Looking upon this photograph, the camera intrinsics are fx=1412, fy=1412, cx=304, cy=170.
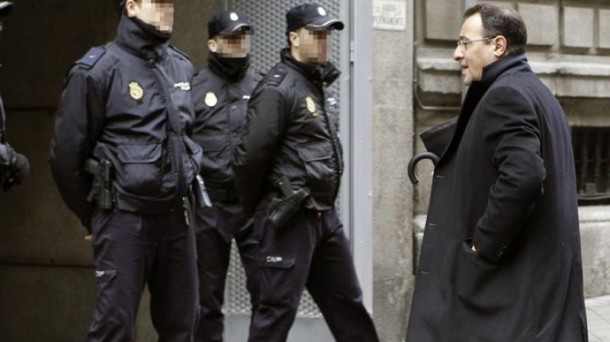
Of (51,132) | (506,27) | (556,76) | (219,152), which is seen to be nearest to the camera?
(506,27)

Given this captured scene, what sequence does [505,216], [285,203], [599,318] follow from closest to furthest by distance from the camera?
[505,216] < [285,203] < [599,318]

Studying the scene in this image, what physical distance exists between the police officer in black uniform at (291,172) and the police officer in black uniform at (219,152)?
1.83 ft

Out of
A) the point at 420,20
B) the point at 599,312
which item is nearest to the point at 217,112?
the point at 420,20

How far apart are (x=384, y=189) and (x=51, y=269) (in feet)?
7.34

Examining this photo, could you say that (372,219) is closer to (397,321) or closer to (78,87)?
(397,321)

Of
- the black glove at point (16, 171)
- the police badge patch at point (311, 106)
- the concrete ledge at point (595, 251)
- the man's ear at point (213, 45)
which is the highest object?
the man's ear at point (213, 45)

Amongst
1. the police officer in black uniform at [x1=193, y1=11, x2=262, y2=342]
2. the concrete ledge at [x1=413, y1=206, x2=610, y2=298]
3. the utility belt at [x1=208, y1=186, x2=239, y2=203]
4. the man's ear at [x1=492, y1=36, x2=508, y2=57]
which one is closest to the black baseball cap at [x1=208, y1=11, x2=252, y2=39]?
the police officer in black uniform at [x1=193, y1=11, x2=262, y2=342]

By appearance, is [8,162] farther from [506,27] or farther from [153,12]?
[506,27]

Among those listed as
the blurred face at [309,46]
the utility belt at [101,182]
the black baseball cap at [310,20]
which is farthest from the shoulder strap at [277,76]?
the utility belt at [101,182]

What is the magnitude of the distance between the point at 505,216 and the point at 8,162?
2.37 m

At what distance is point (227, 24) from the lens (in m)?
7.82

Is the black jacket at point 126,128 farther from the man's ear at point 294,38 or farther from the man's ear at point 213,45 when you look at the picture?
the man's ear at point 213,45

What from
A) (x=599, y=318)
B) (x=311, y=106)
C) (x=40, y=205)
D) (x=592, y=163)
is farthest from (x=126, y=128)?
(x=592, y=163)

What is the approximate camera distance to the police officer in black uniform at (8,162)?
20.2 feet
